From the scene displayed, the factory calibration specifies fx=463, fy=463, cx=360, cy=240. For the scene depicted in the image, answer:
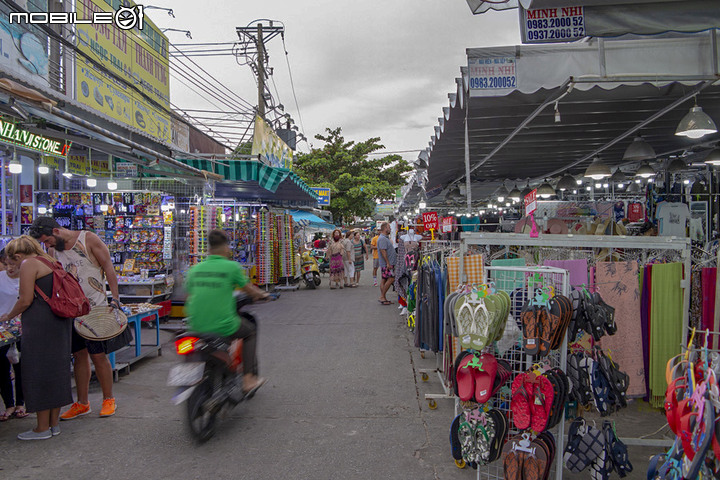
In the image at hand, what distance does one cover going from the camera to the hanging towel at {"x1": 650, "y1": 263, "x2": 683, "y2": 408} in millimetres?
3941

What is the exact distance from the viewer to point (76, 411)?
179 inches

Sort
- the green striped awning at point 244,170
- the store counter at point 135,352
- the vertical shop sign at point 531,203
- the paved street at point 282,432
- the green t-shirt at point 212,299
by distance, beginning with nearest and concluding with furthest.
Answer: the paved street at point 282,432 < the green t-shirt at point 212,299 < the vertical shop sign at point 531,203 < the store counter at point 135,352 < the green striped awning at point 244,170

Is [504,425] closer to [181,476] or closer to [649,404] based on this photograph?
[649,404]

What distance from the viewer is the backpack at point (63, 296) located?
399 cm

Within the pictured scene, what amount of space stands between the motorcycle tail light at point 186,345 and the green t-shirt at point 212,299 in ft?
0.33

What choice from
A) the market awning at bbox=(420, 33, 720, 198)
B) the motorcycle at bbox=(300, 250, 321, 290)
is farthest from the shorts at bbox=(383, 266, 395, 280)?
the motorcycle at bbox=(300, 250, 321, 290)

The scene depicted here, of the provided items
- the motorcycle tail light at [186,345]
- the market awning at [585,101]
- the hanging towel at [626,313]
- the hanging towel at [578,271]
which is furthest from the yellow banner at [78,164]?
the hanging towel at [626,313]

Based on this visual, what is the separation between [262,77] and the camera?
60.6ft

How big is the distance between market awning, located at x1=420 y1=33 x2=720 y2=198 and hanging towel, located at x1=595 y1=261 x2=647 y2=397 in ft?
6.62

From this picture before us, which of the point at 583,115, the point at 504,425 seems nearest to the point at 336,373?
the point at 504,425

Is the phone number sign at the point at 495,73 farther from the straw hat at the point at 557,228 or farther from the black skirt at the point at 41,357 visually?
the black skirt at the point at 41,357

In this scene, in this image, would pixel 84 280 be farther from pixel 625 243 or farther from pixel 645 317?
pixel 645 317

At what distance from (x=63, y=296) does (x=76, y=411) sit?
1.31 metres

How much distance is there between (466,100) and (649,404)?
11.9 feet
